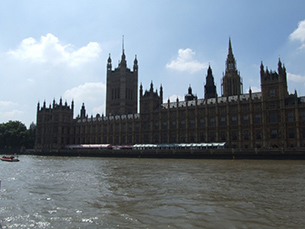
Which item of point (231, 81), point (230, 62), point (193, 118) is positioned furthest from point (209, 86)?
point (193, 118)

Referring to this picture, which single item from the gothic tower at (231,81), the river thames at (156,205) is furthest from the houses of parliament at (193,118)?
the river thames at (156,205)

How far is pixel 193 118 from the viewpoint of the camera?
98.6 metres

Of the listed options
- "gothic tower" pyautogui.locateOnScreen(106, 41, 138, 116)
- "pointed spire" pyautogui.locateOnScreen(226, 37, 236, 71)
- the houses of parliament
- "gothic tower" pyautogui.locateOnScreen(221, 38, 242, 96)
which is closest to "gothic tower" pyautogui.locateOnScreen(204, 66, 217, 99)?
the houses of parliament

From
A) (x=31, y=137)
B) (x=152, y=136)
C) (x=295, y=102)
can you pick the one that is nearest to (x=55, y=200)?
(x=295, y=102)

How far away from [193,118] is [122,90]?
64532 mm

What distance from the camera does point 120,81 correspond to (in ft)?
516

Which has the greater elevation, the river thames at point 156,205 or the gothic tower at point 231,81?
the gothic tower at point 231,81

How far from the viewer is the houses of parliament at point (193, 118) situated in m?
82.0

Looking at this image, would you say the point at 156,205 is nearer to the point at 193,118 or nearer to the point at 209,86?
the point at 193,118

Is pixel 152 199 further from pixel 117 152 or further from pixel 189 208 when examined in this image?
pixel 117 152

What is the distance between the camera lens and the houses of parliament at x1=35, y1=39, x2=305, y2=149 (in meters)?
82.0

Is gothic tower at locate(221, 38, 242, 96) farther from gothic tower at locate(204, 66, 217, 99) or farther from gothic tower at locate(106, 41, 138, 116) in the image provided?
gothic tower at locate(106, 41, 138, 116)

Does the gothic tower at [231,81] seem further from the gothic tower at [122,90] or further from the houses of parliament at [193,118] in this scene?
A: the gothic tower at [122,90]

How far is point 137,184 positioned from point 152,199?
301 inches
